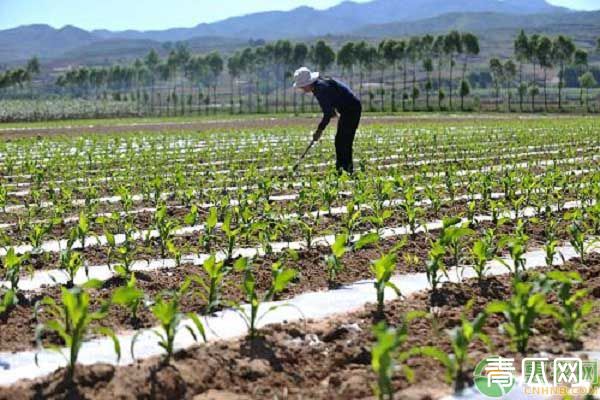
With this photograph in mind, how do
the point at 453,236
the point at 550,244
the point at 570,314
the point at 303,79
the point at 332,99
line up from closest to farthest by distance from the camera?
the point at 570,314, the point at 453,236, the point at 550,244, the point at 303,79, the point at 332,99

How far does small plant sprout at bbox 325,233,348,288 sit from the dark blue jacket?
5.01 meters

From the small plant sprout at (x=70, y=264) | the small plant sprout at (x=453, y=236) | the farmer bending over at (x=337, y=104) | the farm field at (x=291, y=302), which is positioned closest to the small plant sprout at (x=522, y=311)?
the farm field at (x=291, y=302)

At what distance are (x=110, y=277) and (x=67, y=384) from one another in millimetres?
2050

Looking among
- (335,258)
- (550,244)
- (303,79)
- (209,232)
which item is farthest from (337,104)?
(335,258)

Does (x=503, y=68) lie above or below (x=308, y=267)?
above

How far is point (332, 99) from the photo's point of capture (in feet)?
34.4

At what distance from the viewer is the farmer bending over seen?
10.2 metres

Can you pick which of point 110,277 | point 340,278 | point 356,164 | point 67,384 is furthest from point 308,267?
point 356,164

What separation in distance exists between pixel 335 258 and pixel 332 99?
5772 millimetres

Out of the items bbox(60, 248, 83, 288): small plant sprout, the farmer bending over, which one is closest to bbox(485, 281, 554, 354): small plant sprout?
bbox(60, 248, 83, 288): small plant sprout

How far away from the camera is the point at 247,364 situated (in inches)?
147

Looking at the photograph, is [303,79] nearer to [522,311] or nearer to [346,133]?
[346,133]

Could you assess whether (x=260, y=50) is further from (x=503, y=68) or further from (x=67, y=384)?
(x=67, y=384)

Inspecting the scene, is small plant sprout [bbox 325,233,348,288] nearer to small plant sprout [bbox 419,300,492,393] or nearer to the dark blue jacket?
small plant sprout [bbox 419,300,492,393]
